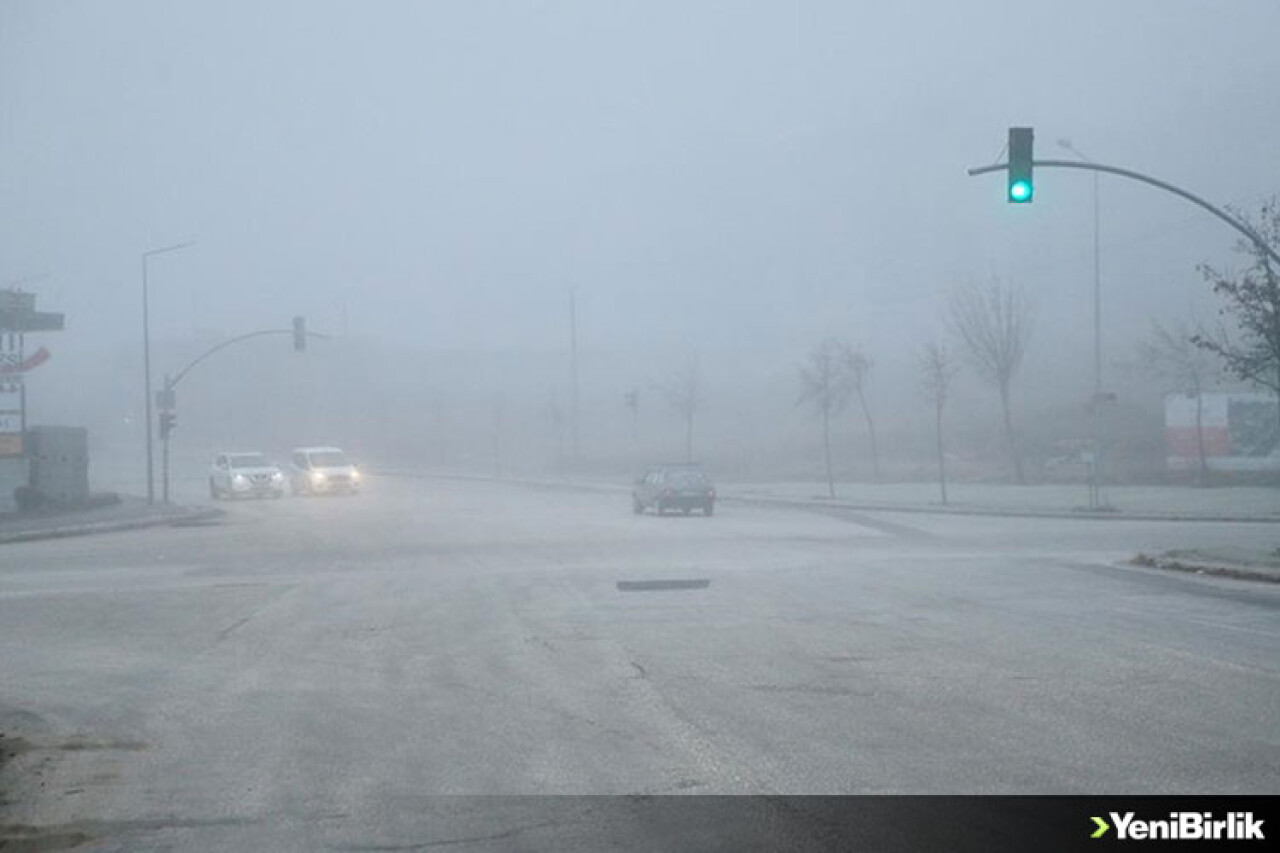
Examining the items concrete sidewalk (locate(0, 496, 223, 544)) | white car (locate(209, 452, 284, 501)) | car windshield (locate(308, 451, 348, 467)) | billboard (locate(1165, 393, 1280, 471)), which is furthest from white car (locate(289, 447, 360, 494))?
billboard (locate(1165, 393, 1280, 471))

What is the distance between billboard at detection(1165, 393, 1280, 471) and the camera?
69188mm

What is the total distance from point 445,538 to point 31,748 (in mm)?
26721

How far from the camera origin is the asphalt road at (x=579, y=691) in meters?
9.91

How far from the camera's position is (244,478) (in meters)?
69.4

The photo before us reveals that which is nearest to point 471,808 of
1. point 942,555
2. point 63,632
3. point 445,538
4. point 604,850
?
point 604,850

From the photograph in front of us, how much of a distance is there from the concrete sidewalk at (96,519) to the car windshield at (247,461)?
10861mm

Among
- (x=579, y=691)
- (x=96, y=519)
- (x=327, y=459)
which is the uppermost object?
(x=327, y=459)

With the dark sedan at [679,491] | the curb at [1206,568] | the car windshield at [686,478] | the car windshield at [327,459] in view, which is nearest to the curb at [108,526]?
the dark sedan at [679,491]

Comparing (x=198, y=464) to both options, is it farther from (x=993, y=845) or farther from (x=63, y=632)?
(x=993, y=845)

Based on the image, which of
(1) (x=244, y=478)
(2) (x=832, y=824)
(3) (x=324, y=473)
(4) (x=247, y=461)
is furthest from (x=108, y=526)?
(2) (x=832, y=824)

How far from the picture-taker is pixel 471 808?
31.4ft

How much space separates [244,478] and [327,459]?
4.26 m

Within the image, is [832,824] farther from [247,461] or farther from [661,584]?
[247,461]

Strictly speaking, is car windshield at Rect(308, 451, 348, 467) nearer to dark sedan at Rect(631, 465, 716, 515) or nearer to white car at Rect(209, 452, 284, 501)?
white car at Rect(209, 452, 284, 501)
